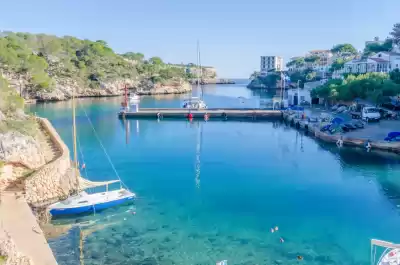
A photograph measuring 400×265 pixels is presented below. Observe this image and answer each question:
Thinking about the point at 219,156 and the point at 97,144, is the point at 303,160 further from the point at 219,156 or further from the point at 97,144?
the point at 97,144

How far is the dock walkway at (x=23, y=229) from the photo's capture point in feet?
43.4

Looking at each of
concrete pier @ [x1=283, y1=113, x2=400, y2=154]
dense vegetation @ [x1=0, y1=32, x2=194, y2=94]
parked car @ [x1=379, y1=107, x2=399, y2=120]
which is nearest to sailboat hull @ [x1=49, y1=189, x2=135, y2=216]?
concrete pier @ [x1=283, y1=113, x2=400, y2=154]

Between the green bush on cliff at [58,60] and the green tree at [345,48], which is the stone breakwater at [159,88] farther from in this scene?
the green tree at [345,48]

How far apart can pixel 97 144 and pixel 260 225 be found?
21891 millimetres

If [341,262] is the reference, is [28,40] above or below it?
above

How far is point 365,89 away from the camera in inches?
1940

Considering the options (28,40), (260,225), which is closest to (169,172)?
(260,225)

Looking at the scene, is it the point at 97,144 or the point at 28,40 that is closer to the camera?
the point at 97,144

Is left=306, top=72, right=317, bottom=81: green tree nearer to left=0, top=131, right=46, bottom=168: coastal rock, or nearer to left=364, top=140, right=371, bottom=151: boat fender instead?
left=364, top=140, right=371, bottom=151: boat fender

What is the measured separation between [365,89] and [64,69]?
219 feet

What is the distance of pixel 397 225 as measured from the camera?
18156 mm

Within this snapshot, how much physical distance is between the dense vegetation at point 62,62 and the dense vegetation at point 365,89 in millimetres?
50200

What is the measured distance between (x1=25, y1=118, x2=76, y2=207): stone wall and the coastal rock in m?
0.83

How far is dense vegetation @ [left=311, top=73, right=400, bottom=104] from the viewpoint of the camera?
45688mm
